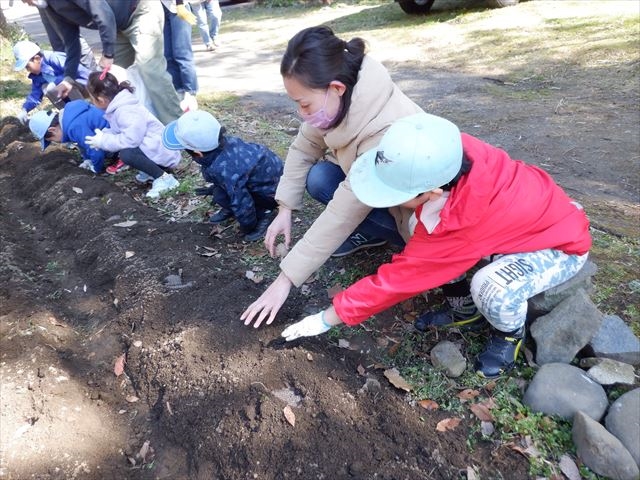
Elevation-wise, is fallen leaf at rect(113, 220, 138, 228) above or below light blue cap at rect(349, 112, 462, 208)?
below

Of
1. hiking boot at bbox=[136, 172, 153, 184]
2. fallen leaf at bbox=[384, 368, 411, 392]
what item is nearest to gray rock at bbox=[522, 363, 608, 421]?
fallen leaf at bbox=[384, 368, 411, 392]

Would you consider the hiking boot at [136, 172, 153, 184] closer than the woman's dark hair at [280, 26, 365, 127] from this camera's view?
No

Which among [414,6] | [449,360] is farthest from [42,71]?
[414,6]

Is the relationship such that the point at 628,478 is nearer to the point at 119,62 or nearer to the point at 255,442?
the point at 255,442

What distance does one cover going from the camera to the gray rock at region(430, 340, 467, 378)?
2.19 meters

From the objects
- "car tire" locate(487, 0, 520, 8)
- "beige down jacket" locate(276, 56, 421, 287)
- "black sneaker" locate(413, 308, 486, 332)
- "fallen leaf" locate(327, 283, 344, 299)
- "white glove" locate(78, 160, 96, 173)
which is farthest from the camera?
"car tire" locate(487, 0, 520, 8)

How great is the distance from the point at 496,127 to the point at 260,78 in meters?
4.08

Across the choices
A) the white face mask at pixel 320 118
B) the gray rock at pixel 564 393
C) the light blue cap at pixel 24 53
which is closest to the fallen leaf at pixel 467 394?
the gray rock at pixel 564 393

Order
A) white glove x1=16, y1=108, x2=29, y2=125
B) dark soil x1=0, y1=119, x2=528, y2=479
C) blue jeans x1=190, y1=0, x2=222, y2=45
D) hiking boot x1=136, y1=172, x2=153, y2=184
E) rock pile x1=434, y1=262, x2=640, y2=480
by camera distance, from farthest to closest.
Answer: blue jeans x1=190, y1=0, x2=222, y2=45
white glove x1=16, y1=108, x2=29, y2=125
hiking boot x1=136, y1=172, x2=153, y2=184
dark soil x1=0, y1=119, x2=528, y2=479
rock pile x1=434, y1=262, x2=640, y2=480

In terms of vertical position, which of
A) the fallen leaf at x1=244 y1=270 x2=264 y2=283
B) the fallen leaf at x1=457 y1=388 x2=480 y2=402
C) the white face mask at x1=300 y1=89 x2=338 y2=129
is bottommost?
the fallen leaf at x1=457 y1=388 x2=480 y2=402

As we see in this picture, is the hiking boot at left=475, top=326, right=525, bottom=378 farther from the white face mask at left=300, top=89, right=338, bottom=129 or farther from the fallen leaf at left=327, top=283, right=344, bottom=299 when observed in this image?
the white face mask at left=300, top=89, right=338, bottom=129

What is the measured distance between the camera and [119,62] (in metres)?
4.98

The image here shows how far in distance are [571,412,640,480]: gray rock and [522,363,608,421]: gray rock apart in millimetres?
95

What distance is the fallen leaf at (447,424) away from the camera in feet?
6.51
